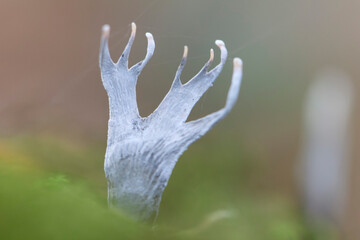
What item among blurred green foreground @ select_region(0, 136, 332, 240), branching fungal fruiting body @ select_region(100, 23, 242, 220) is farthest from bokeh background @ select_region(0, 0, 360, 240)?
branching fungal fruiting body @ select_region(100, 23, 242, 220)

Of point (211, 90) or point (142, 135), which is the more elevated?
point (211, 90)

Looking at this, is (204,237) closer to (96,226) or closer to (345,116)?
(96,226)

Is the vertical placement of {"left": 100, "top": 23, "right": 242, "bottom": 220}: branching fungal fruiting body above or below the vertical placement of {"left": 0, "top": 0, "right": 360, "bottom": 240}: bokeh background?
below

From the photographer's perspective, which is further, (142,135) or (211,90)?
(211,90)

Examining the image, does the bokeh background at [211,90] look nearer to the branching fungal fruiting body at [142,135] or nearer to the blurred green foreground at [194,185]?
the blurred green foreground at [194,185]

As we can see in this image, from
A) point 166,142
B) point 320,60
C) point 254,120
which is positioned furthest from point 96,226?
point 320,60

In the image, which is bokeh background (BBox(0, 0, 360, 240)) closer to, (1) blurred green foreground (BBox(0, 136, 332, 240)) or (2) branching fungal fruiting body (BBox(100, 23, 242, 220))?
(1) blurred green foreground (BBox(0, 136, 332, 240))
